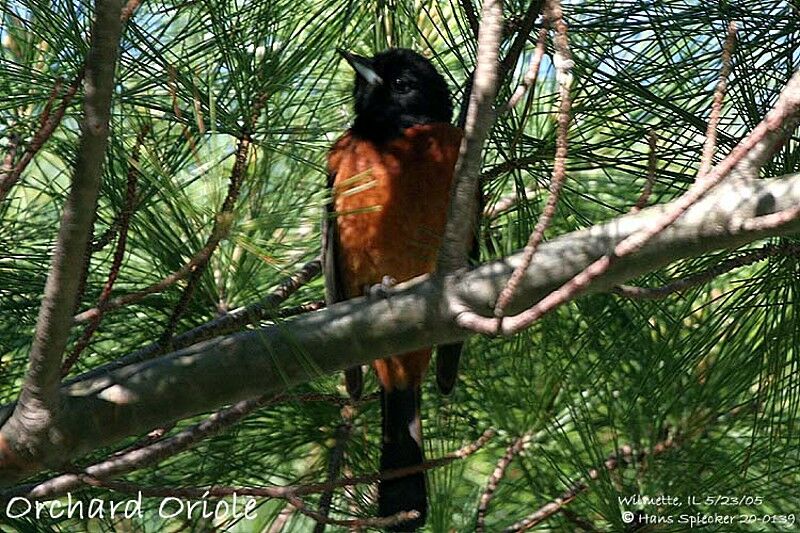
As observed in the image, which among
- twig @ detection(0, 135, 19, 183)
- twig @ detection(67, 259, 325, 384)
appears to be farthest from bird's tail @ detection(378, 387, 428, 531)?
twig @ detection(0, 135, 19, 183)

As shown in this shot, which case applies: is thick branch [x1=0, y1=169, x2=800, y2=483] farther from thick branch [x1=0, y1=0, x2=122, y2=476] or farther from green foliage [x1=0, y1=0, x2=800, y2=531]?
green foliage [x1=0, y1=0, x2=800, y2=531]

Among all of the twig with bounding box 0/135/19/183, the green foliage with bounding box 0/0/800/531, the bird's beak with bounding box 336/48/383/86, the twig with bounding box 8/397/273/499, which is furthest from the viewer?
the bird's beak with bounding box 336/48/383/86

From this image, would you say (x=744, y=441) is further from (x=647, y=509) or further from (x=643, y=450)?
(x=647, y=509)

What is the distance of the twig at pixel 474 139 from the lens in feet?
4.93

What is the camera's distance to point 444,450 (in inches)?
109

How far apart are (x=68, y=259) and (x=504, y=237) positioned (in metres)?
1.23

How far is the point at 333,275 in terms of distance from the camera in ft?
8.81

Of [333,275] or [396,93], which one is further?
[396,93]

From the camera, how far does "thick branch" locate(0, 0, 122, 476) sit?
134 cm

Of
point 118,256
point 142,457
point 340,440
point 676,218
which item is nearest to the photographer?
point 676,218

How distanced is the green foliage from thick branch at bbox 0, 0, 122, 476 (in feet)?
0.83

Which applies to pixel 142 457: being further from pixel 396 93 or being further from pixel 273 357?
pixel 396 93

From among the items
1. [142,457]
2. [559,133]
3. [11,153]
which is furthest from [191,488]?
[11,153]

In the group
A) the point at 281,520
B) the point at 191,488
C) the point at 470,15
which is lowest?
the point at 281,520
